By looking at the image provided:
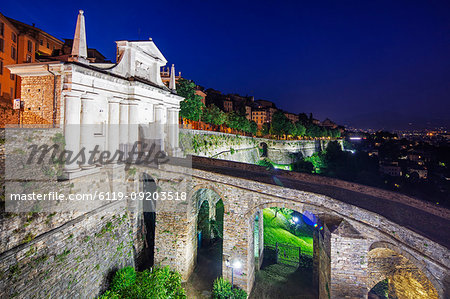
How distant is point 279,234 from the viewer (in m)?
19.9

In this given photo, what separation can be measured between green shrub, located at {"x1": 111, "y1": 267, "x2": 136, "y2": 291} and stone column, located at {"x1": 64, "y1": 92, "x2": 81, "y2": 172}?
6.07 metres

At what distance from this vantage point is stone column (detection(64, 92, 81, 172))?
10906 mm

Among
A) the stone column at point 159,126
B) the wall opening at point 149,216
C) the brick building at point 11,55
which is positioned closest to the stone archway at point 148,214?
the wall opening at point 149,216

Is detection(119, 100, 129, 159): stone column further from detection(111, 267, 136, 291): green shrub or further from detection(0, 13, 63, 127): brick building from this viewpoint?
detection(0, 13, 63, 127): brick building

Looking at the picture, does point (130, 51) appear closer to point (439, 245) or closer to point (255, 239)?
point (255, 239)

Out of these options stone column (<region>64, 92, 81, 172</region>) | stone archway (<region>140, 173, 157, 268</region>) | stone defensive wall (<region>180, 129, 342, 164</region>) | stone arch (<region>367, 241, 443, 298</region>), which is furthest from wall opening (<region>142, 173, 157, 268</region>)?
stone arch (<region>367, 241, 443, 298</region>)

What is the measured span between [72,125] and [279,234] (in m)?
18.2

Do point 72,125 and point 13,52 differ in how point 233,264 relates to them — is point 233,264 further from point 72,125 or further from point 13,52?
point 13,52

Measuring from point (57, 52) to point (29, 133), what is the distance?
1127 inches

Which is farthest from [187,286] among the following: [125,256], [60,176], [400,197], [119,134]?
[400,197]

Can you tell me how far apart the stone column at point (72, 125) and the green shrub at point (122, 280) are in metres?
6.07

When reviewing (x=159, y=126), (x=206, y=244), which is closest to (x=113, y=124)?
(x=159, y=126)

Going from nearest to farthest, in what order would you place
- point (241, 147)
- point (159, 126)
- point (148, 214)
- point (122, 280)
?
point (122, 280) < point (148, 214) < point (159, 126) < point (241, 147)

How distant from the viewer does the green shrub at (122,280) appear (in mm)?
11156
